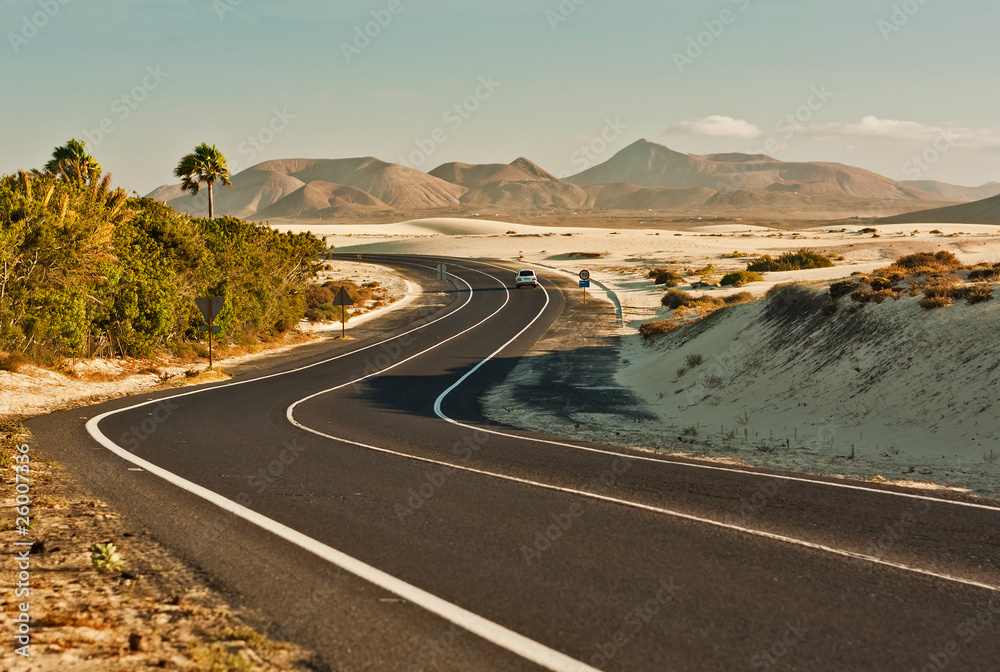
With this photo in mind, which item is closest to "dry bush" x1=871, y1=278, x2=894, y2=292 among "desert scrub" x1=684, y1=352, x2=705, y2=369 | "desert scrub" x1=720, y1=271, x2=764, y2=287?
"desert scrub" x1=684, y1=352, x2=705, y2=369

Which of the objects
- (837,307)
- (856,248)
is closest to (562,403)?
(837,307)

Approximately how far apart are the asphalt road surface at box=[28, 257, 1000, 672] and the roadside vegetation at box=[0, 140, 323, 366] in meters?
9.63

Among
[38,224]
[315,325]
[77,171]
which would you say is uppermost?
[77,171]

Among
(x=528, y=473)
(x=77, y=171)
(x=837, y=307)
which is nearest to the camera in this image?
(x=528, y=473)

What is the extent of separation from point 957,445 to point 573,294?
147 ft

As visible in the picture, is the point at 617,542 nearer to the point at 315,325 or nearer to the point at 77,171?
the point at 77,171

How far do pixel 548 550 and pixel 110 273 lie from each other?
22458 millimetres

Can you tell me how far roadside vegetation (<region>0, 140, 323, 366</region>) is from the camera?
874 inches

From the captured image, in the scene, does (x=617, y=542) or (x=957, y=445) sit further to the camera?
(x=957, y=445)

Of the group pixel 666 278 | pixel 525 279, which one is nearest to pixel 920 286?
pixel 666 278

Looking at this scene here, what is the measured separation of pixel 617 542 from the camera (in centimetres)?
774

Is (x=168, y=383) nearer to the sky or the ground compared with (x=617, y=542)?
nearer to the ground

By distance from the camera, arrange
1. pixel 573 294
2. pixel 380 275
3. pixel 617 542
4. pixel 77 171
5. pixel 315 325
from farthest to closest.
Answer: pixel 380 275, pixel 573 294, pixel 315 325, pixel 77 171, pixel 617 542

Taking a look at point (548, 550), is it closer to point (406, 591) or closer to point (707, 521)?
point (406, 591)
